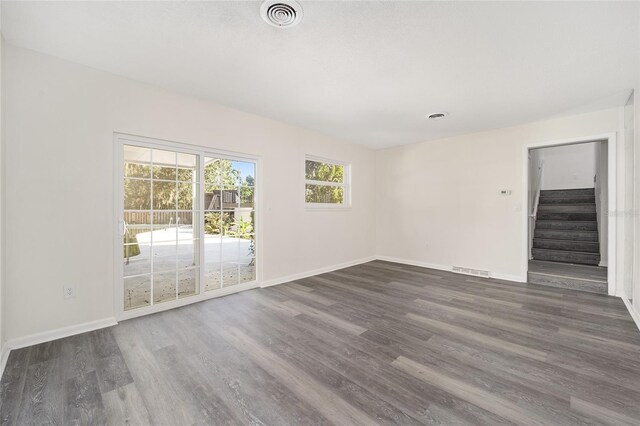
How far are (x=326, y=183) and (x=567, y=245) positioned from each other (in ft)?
15.5

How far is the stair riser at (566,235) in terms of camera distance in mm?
5078

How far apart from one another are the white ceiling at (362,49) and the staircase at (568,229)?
9.15 feet

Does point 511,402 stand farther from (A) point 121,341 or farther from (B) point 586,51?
(A) point 121,341

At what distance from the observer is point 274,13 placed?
1892 mm

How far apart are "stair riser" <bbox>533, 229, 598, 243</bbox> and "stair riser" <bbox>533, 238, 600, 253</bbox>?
0.17 meters

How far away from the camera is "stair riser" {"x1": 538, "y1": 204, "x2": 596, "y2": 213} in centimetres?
566

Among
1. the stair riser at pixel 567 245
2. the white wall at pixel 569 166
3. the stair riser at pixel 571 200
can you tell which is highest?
the white wall at pixel 569 166

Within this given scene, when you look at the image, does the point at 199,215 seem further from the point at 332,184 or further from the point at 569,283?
the point at 569,283

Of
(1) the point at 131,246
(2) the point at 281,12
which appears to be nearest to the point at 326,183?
(1) the point at 131,246

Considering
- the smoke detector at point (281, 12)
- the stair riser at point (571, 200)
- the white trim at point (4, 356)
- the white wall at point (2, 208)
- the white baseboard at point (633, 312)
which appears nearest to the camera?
the smoke detector at point (281, 12)

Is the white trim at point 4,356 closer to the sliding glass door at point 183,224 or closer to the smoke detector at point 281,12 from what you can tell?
the sliding glass door at point 183,224

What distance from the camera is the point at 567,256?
5020 mm

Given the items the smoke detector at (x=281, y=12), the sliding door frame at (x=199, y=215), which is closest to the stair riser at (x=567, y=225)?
the sliding door frame at (x=199, y=215)

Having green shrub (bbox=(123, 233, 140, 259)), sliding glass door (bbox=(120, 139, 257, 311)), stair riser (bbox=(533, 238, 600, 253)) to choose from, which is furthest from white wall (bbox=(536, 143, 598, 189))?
green shrub (bbox=(123, 233, 140, 259))
